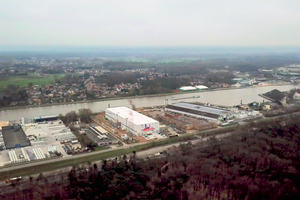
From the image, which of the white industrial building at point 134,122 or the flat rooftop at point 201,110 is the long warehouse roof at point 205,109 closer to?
the flat rooftop at point 201,110

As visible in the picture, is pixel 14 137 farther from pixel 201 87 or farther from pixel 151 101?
pixel 201 87

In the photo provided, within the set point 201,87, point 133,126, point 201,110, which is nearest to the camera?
point 133,126

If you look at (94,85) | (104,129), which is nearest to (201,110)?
(104,129)

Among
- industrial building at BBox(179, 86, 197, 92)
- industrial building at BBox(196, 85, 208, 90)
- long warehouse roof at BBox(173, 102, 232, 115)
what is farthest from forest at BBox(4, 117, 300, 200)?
industrial building at BBox(196, 85, 208, 90)

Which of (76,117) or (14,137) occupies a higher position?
(76,117)

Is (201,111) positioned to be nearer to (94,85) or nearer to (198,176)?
(198,176)

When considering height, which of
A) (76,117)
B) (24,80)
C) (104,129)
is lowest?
(104,129)

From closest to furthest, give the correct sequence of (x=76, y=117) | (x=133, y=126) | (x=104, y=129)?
(x=133, y=126) → (x=104, y=129) → (x=76, y=117)

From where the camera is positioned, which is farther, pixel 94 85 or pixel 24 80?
pixel 24 80
